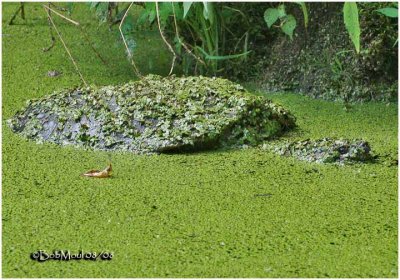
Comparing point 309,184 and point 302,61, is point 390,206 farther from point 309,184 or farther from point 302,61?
point 302,61

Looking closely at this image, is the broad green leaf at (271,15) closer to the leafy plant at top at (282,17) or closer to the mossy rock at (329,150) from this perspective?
the leafy plant at top at (282,17)

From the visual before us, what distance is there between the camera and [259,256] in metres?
1.77

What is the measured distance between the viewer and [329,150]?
2.42 metres

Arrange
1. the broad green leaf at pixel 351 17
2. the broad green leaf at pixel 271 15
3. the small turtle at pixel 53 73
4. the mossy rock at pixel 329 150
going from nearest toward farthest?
1. the broad green leaf at pixel 351 17
2. the mossy rock at pixel 329 150
3. the broad green leaf at pixel 271 15
4. the small turtle at pixel 53 73

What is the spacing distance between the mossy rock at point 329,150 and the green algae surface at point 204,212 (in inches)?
1.7

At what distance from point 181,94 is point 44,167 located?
1.78 feet

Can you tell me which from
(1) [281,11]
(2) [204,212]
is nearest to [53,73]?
(1) [281,11]

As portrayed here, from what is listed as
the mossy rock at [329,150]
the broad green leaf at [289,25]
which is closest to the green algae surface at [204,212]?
the mossy rock at [329,150]

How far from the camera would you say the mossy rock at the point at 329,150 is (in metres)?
2.39

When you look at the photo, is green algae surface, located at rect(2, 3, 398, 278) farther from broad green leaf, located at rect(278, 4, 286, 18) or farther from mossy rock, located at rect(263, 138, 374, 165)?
broad green leaf, located at rect(278, 4, 286, 18)

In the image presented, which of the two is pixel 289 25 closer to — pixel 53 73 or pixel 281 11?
pixel 281 11

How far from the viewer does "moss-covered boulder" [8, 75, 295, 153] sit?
249 centimetres

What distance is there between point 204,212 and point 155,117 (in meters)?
0.60

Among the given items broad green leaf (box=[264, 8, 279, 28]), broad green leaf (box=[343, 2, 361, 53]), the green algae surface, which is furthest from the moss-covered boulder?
broad green leaf (box=[343, 2, 361, 53])
